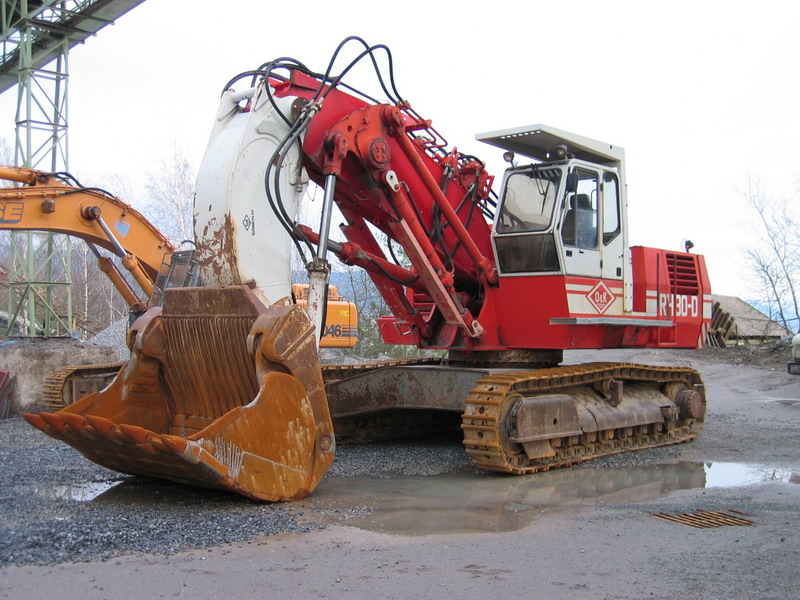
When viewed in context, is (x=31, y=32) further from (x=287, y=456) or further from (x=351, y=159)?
(x=287, y=456)

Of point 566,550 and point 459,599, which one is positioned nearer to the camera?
point 459,599

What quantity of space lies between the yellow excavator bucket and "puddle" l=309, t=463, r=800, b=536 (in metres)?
0.56

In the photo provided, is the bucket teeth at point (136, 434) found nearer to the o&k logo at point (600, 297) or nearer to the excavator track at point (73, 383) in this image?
the o&k logo at point (600, 297)

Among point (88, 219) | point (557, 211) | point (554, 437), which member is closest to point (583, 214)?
point (557, 211)

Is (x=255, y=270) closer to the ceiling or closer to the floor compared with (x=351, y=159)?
closer to the floor

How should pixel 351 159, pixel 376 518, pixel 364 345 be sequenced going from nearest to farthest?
pixel 376 518 → pixel 351 159 → pixel 364 345

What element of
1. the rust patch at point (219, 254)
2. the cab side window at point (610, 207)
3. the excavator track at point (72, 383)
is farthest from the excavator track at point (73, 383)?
the cab side window at point (610, 207)

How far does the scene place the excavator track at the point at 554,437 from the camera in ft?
24.7

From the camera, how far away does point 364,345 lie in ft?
78.6

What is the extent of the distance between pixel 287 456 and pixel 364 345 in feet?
58.9

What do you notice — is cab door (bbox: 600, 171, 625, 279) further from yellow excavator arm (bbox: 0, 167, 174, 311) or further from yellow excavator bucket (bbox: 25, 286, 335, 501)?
yellow excavator arm (bbox: 0, 167, 174, 311)

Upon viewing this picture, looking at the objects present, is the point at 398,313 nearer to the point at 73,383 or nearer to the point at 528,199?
the point at 528,199

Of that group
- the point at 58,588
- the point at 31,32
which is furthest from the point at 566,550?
the point at 31,32

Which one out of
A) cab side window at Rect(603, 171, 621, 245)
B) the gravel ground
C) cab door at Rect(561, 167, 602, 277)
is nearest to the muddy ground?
the gravel ground
